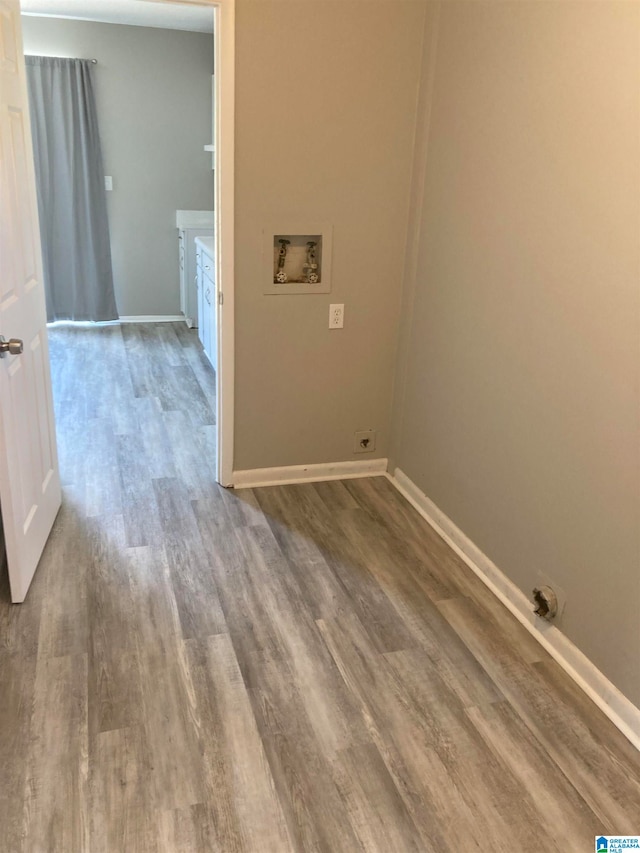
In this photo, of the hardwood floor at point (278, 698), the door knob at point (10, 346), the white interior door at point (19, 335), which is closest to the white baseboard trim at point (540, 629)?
the hardwood floor at point (278, 698)

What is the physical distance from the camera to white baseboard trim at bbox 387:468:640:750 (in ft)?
6.57

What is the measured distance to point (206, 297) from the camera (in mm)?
5180

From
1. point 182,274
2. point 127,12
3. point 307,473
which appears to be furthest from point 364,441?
point 127,12

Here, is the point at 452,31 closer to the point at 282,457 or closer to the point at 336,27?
the point at 336,27

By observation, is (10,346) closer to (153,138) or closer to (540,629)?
(540,629)

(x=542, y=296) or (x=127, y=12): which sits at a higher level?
(x=127, y=12)

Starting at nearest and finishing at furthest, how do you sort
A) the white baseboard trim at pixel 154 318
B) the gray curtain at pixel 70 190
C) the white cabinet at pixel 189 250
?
the gray curtain at pixel 70 190 < the white cabinet at pixel 189 250 < the white baseboard trim at pixel 154 318

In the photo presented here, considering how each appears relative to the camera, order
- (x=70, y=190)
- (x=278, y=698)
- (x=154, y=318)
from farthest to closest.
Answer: (x=154, y=318) → (x=70, y=190) → (x=278, y=698)

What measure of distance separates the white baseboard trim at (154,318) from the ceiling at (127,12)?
2399 mm

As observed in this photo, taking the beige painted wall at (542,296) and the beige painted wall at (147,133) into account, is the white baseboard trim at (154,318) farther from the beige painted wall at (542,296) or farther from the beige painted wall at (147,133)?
the beige painted wall at (542,296)

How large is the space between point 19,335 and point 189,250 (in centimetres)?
371

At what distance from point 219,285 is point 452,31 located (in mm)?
1396

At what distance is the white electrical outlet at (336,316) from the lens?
3.22 m

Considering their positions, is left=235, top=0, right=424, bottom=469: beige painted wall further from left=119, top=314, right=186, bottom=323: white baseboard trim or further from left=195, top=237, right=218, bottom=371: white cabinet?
left=119, top=314, right=186, bottom=323: white baseboard trim
